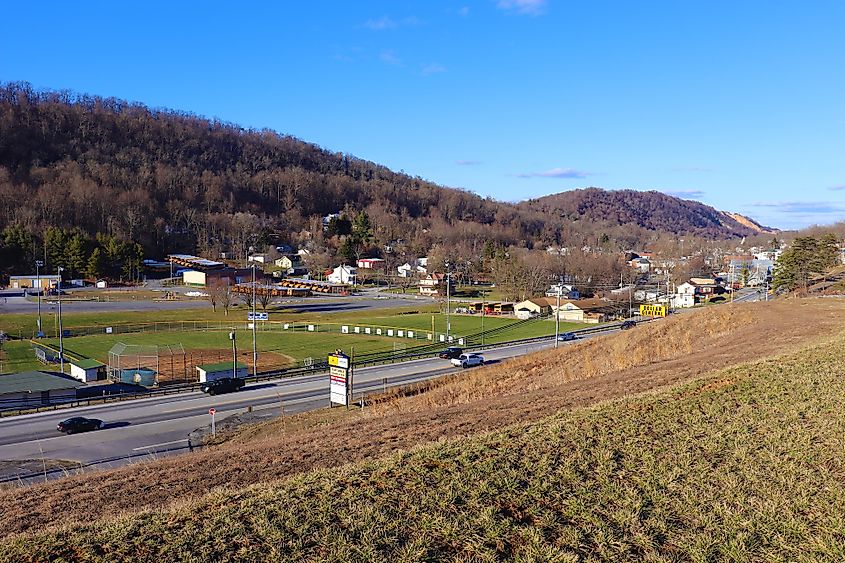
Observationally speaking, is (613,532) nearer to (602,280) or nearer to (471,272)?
(602,280)

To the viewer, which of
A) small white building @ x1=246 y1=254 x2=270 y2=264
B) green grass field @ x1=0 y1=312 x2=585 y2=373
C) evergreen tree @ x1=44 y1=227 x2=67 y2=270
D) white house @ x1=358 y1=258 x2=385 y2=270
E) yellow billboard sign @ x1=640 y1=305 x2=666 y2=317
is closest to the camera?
green grass field @ x1=0 y1=312 x2=585 y2=373

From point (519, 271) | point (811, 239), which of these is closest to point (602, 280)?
point (519, 271)

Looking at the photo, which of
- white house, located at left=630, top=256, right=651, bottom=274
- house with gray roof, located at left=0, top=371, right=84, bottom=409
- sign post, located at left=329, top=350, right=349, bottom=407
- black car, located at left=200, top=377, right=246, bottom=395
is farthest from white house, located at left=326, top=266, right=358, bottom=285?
sign post, located at left=329, top=350, right=349, bottom=407

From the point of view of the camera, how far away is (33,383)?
29.8 m

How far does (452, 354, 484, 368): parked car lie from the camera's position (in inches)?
1459

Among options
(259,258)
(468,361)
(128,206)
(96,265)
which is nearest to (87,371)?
(468,361)

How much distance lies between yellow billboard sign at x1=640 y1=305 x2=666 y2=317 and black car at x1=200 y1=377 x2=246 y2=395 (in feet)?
164

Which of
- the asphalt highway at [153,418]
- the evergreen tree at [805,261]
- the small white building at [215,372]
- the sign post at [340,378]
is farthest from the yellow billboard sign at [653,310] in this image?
the sign post at [340,378]

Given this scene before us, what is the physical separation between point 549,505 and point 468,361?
30.2 meters

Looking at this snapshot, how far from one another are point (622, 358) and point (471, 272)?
9146cm

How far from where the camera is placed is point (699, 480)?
7902 mm

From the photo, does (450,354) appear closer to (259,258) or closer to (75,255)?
(75,255)

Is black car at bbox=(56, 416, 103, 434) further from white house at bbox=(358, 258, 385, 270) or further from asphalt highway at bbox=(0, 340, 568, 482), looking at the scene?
white house at bbox=(358, 258, 385, 270)

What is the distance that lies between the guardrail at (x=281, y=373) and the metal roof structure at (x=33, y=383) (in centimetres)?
90
